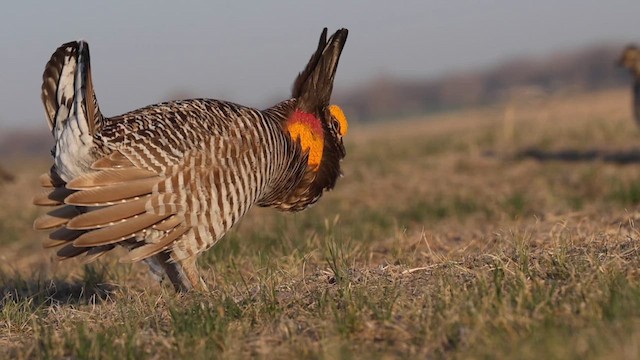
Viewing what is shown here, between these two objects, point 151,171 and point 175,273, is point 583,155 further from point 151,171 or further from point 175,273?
point 151,171

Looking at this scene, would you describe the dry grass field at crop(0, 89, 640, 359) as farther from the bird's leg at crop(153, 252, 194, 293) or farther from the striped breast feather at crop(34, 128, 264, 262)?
the striped breast feather at crop(34, 128, 264, 262)

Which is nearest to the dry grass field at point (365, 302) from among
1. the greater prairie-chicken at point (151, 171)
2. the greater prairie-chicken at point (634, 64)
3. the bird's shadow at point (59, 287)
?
the bird's shadow at point (59, 287)

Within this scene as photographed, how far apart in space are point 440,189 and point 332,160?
16.0 ft

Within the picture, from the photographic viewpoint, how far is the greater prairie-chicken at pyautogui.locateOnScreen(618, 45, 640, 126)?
464 inches

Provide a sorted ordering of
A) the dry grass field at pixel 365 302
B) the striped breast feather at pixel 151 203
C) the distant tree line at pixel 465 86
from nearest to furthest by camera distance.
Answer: the dry grass field at pixel 365 302 → the striped breast feather at pixel 151 203 → the distant tree line at pixel 465 86

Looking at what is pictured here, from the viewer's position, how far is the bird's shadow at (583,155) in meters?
11.1

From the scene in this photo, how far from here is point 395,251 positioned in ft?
15.9

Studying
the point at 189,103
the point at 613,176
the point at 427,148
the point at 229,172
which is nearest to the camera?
the point at 229,172

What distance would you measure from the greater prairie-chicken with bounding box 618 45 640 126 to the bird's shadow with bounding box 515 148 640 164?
62 centimetres

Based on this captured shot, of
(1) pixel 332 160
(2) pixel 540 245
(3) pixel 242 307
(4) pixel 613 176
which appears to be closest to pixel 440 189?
(4) pixel 613 176

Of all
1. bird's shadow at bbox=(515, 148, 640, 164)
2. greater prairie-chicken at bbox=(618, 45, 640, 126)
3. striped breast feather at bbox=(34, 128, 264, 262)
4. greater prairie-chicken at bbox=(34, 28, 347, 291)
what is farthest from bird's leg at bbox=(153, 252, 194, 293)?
greater prairie-chicken at bbox=(618, 45, 640, 126)

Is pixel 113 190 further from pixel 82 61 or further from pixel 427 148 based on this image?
pixel 427 148

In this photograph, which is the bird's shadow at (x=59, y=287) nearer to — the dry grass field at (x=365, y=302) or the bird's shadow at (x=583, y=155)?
the dry grass field at (x=365, y=302)

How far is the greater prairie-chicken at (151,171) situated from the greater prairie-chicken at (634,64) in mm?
8595
